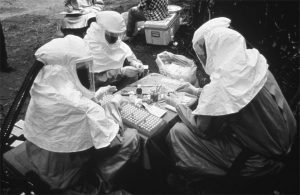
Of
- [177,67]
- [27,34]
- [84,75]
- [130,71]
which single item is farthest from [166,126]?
[27,34]

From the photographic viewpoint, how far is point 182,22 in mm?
6605

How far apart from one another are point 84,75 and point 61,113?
0.63 metres

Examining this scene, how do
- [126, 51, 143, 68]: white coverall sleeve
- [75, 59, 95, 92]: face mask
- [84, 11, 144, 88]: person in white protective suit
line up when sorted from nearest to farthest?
[75, 59, 95, 92]: face mask < [84, 11, 144, 88]: person in white protective suit < [126, 51, 143, 68]: white coverall sleeve

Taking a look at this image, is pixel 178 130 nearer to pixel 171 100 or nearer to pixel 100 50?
pixel 171 100

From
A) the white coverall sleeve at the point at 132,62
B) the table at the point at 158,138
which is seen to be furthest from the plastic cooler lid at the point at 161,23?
the table at the point at 158,138

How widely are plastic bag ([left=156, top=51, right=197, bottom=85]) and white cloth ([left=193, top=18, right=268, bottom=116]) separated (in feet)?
4.54

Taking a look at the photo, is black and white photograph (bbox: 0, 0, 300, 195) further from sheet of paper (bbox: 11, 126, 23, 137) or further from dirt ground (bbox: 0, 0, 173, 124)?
dirt ground (bbox: 0, 0, 173, 124)

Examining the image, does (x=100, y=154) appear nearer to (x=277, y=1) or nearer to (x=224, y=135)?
(x=224, y=135)

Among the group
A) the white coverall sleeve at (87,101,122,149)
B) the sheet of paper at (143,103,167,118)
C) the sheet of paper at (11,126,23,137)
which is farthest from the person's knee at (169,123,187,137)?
the sheet of paper at (11,126,23,137)

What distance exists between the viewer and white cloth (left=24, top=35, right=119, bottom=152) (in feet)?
7.51

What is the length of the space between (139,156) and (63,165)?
0.71m

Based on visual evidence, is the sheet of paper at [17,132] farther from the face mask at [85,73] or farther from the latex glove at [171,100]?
the latex glove at [171,100]

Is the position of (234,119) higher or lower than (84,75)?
lower

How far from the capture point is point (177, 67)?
13.9 feet
